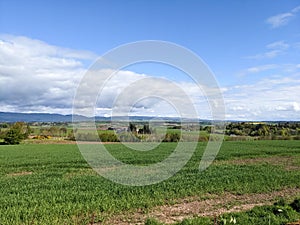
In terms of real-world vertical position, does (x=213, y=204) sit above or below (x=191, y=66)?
below

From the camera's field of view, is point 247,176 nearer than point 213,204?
No

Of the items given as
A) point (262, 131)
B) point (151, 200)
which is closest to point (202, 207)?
point (151, 200)

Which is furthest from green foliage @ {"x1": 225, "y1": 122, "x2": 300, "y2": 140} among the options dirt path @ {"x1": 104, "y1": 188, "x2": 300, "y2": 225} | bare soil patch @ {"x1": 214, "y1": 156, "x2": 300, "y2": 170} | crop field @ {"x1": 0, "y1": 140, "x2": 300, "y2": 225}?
dirt path @ {"x1": 104, "y1": 188, "x2": 300, "y2": 225}

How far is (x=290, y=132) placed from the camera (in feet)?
257

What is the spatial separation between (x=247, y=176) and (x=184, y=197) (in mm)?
6694

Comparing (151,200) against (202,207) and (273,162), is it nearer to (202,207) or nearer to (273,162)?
(202,207)

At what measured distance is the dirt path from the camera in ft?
31.4

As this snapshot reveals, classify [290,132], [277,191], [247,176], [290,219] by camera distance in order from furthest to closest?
[290,132] → [247,176] → [277,191] → [290,219]

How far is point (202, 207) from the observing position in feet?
36.2

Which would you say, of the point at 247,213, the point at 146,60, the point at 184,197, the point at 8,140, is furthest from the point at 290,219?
the point at 8,140

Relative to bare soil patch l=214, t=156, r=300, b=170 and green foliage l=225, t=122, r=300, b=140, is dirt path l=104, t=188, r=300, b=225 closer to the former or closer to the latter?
bare soil patch l=214, t=156, r=300, b=170

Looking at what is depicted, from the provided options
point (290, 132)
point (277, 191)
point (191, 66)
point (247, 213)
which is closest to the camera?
point (247, 213)

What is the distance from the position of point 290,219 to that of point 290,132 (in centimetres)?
7731

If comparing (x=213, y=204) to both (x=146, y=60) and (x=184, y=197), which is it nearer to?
(x=184, y=197)
